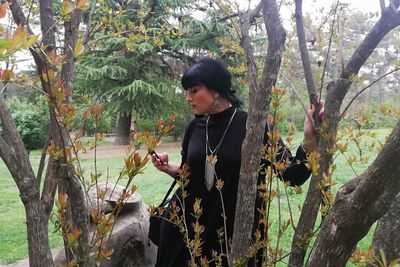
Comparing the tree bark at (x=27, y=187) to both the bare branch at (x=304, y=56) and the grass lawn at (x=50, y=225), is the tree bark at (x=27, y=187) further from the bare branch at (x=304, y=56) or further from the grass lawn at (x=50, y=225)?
the bare branch at (x=304, y=56)

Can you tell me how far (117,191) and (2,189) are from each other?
725cm

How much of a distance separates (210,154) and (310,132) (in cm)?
53

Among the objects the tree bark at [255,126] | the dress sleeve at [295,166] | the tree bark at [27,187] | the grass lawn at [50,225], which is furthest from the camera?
the grass lawn at [50,225]

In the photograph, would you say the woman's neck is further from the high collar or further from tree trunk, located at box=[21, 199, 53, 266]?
tree trunk, located at box=[21, 199, 53, 266]

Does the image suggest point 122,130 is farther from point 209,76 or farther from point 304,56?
point 304,56

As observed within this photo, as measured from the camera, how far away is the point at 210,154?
1.86 m

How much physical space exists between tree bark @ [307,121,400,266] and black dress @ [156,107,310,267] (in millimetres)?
806

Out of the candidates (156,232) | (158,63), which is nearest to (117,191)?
(156,232)

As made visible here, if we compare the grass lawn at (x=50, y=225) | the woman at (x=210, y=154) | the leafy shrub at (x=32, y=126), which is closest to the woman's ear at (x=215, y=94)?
the woman at (x=210, y=154)

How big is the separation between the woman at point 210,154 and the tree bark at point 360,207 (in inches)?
37.0

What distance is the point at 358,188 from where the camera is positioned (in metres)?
0.85

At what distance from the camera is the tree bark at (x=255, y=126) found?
3.48 ft

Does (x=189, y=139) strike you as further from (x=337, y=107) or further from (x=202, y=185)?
(x=337, y=107)

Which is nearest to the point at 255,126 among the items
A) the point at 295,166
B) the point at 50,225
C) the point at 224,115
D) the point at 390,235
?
the point at 295,166
